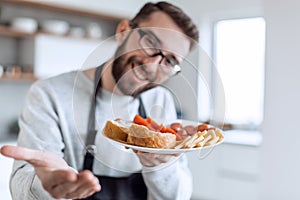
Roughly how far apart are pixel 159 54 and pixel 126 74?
5cm

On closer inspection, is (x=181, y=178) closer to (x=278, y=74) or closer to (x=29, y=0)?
(x=278, y=74)

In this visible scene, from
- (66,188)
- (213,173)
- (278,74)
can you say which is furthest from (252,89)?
(66,188)

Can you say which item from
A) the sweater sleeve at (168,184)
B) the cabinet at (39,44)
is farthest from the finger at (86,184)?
the cabinet at (39,44)

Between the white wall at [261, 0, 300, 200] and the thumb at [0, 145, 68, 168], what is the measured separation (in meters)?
0.45

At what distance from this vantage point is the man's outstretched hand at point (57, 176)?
372 mm

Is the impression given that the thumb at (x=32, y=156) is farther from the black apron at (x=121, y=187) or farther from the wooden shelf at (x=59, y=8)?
the wooden shelf at (x=59, y=8)

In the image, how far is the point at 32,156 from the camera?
41cm

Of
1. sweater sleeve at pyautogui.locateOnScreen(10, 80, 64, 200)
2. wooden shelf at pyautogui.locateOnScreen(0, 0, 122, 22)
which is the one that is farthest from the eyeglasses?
wooden shelf at pyautogui.locateOnScreen(0, 0, 122, 22)

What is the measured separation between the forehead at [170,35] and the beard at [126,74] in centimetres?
4

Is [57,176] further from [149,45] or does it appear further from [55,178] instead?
[149,45]

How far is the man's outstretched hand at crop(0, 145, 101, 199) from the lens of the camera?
0.37 meters

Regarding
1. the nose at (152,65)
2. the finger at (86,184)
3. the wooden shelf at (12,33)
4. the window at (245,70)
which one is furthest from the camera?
the window at (245,70)

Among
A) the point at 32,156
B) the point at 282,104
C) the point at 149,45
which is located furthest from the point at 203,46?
the point at 32,156

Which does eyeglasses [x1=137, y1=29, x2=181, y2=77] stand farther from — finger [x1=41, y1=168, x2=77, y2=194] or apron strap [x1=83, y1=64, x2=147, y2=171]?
finger [x1=41, y1=168, x2=77, y2=194]
